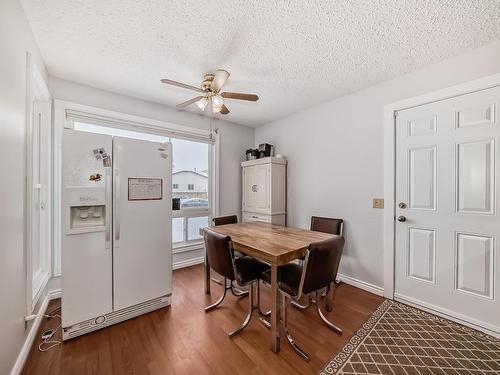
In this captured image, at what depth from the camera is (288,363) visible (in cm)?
154

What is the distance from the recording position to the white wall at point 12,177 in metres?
1.26

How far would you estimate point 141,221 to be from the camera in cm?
210

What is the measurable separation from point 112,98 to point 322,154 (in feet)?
9.71

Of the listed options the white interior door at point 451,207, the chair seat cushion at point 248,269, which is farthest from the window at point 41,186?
the white interior door at point 451,207

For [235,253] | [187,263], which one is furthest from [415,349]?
[187,263]

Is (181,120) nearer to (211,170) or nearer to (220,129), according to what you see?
(220,129)

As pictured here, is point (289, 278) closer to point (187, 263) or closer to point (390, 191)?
point (390, 191)

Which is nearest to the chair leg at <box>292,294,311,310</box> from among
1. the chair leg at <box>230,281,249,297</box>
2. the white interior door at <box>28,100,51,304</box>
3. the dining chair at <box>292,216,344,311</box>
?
the dining chair at <box>292,216,344,311</box>

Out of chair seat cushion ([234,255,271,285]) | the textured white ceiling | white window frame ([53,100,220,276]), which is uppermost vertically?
the textured white ceiling

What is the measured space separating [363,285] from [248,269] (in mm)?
1623

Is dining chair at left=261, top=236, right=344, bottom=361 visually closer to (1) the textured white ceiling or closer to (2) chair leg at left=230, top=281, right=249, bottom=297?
(2) chair leg at left=230, top=281, right=249, bottom=297

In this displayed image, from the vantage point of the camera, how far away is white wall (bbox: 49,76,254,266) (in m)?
2.56

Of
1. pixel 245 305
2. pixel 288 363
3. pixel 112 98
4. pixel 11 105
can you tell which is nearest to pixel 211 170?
pixel 112 98

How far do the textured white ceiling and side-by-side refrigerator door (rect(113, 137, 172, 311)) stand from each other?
2.81ft
